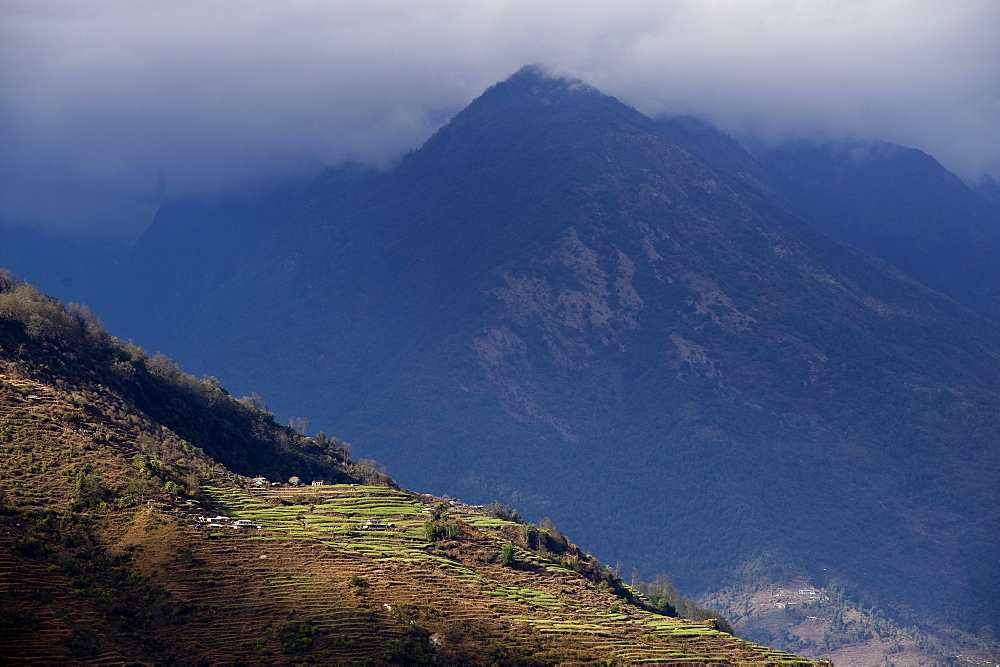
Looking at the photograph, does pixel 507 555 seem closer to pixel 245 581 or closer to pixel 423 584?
pixel 423 584

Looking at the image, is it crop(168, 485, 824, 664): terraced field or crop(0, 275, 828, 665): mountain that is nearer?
crop(0, 275, 828, 665): mountain

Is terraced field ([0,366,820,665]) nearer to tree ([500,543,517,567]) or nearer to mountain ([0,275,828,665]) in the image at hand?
mountain ([0,275,828,665])

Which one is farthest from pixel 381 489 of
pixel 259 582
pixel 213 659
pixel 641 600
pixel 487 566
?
pixel 213 659

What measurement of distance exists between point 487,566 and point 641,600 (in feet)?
84.3

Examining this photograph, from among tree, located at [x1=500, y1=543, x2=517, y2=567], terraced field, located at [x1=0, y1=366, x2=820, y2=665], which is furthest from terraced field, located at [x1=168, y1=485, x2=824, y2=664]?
tree, located at [x1=500, y1=543, x2=517, y2=567]

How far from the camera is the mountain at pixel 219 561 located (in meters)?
83.1

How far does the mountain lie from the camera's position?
273 ft

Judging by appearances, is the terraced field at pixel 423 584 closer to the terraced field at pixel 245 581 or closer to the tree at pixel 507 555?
the terraced field at pixel 245 581

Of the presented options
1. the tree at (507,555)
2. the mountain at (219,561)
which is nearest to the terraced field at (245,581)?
the mountain at (219,561)

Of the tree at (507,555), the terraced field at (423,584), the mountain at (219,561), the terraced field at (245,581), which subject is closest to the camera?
the terraced field at (245,581)

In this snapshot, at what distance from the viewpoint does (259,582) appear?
297ft

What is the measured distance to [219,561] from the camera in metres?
91.6

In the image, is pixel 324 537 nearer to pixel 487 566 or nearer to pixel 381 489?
pixel 487 566

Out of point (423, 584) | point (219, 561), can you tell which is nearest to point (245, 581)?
point (219, 561)
